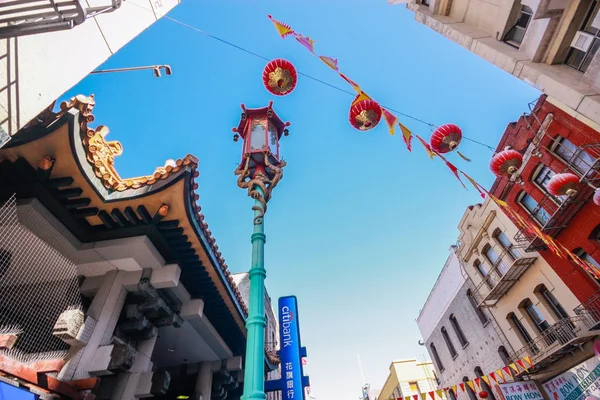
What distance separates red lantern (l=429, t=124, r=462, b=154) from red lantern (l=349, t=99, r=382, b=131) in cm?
154

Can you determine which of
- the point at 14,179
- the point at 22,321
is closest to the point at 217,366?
the point at 22,321

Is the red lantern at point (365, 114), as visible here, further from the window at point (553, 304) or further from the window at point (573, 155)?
the window at point (553, 304)

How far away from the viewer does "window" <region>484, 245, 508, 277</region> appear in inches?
695

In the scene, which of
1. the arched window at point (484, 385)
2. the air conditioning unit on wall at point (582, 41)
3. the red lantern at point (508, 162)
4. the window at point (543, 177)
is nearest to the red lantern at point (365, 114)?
the red lantern at point (508, 162)

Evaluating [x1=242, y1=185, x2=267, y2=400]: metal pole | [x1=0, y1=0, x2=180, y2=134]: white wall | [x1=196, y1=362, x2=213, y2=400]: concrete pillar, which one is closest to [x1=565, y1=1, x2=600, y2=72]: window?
[x1=242, y1=185, x2=267, y2=400]: metal pole

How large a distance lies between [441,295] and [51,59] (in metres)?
26.4

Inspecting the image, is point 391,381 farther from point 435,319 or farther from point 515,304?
point 515,304

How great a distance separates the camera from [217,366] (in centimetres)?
1177

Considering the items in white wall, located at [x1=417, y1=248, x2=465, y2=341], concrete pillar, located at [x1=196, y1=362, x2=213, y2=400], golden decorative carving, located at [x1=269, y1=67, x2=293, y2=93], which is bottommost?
concrete pillar, located at [x1=196, y1=362, x2=213, y2=400]

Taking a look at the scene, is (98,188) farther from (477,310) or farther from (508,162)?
(477,310)

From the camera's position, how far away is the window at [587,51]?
24.5 feet

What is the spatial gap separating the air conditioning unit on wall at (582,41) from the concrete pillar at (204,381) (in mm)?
15040

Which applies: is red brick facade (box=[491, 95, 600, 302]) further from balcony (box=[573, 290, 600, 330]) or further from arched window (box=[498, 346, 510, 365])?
arched window (box=[498, 346, 510, 365])

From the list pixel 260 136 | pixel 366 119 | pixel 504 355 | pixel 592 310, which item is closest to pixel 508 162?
pixel 366 119
